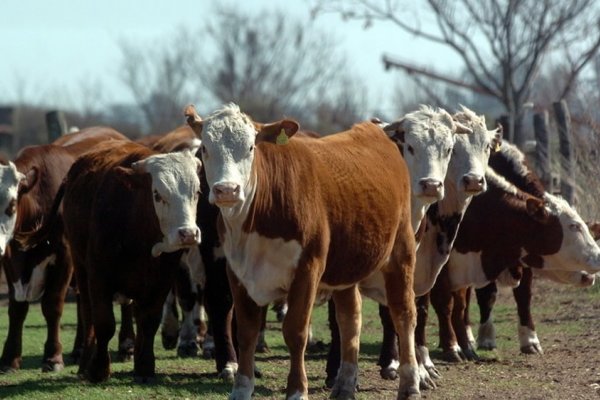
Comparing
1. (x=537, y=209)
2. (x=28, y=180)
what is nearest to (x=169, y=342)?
(x=28, y=180)

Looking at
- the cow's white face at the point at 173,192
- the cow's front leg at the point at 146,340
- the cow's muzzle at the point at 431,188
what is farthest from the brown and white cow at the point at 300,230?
the cow's front leg at the point at 146,340

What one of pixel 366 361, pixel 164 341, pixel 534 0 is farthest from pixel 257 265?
pixel 534 0

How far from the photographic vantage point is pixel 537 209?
12758 millimetres

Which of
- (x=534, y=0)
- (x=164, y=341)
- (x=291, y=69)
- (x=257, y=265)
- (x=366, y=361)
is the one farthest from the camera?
(x=291, y=69)

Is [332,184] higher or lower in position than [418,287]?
higher

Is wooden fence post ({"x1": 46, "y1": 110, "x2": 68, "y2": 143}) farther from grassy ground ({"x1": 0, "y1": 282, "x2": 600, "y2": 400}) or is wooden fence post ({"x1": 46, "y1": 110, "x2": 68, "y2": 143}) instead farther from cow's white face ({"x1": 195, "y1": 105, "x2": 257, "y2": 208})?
cow's white face ({"x1": 195, "y1": 105, "x2": 257, "y2": 208})

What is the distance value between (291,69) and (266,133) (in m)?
47.8

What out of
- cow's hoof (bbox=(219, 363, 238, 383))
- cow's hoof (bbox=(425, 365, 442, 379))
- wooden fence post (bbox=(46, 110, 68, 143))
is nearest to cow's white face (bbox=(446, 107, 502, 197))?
cow's hoof (bbox=(425, 365, 442, 379))

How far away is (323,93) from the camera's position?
57719 millimetres

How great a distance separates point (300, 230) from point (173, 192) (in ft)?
4.99

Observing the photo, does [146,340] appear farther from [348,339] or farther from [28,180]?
[28,180]

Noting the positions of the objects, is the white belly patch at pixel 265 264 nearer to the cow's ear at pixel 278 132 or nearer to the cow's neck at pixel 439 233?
the cow's ear at pixel 278 132

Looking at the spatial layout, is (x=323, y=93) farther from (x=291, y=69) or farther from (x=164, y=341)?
(x=164, y=341)

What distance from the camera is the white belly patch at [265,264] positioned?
888cm
